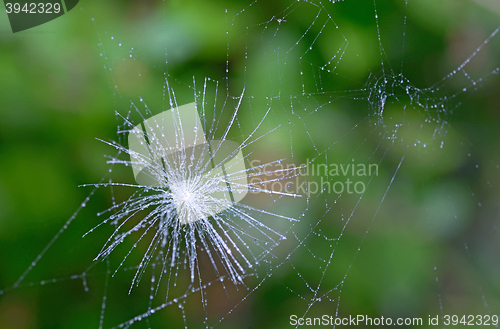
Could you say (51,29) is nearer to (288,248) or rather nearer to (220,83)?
(220,83)

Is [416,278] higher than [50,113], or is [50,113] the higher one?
[50,113]

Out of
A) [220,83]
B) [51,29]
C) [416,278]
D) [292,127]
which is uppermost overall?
[51,29]

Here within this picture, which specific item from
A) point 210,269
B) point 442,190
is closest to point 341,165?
point 442,190

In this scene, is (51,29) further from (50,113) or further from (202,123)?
(202,123)

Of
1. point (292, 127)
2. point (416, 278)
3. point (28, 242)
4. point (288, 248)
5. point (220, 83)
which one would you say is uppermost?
point (220, 83)

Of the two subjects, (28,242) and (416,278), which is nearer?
(28,242)

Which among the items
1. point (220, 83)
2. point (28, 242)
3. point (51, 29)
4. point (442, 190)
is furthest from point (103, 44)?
point (442, 190)
